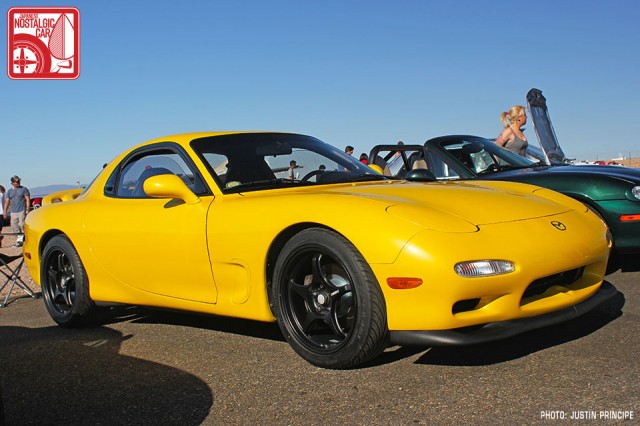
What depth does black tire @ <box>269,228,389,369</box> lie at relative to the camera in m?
3.18

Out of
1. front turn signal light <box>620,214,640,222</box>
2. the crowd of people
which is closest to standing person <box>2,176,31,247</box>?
the crowd of people

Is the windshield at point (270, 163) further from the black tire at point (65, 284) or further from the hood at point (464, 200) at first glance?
the black tire at point (65, 284)

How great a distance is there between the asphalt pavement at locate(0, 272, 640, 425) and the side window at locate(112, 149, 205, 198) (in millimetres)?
1006

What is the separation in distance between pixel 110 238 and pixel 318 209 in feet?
6.10

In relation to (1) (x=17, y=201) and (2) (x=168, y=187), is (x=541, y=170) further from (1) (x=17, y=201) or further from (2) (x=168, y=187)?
(1) (x=17, y=201)

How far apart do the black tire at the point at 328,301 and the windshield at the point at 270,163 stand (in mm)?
840

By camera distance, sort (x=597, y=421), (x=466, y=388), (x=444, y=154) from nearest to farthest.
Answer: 1. (x=597, y=421)
2. (x=466, y=388)
3. (x=444, y=154)

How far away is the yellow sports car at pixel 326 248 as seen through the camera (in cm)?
308

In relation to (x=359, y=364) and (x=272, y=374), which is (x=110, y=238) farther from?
(x=359, y=364)

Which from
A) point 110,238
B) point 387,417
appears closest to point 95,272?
point 110,238

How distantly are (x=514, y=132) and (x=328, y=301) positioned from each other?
4.96m

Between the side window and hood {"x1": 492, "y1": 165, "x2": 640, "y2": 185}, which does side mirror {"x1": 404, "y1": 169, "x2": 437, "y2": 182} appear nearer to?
hood {"x1": 492, "y1": 165, "x2": 640, "y2": 185}

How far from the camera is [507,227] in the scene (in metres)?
3.31

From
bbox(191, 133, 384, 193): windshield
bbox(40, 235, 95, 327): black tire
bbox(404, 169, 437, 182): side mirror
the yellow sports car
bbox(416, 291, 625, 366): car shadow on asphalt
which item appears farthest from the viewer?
bbox(404, 169, 437, 182): side mirror
